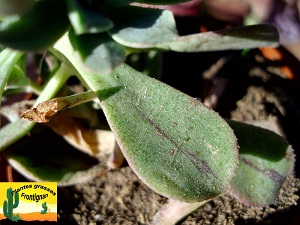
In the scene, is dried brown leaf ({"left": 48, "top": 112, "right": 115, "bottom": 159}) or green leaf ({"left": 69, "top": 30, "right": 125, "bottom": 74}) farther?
dried brown leaf ({"left": 48, "top": 112, "right": 115, "bottom": 159})

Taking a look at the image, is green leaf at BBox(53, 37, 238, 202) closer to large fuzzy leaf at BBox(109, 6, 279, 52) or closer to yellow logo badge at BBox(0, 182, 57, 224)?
large fuzzy leaf at BBox(109, 6, 279, 52)

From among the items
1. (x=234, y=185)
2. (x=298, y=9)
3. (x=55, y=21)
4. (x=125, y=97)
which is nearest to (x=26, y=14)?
(x=55, y=21)

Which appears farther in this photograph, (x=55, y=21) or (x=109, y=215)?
(x=109, y=215)

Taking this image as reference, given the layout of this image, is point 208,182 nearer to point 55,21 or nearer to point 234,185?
point 234,185

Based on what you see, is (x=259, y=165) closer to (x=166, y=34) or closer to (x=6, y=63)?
(x=166, y=34)

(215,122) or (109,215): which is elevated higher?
Result: (215,122)

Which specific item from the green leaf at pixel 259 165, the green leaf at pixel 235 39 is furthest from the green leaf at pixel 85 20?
the green leaf at pixel 259 165

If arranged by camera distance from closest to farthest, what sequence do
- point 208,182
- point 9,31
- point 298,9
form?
point 9,31 → point 208,182 → point 298,9

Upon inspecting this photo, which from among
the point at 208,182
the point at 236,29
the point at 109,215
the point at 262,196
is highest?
the point at 236,29

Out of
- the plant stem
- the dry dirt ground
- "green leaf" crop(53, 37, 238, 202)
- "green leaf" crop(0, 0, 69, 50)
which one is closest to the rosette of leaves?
"green leaf" crop(0, 0, 69, 50)
